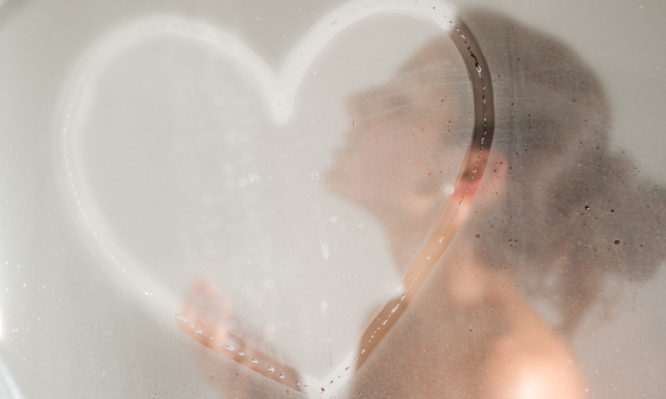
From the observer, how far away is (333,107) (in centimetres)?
81

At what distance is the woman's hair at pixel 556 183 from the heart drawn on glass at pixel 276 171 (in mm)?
37

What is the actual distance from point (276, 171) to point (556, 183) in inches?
17.3

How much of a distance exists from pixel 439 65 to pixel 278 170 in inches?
12.1

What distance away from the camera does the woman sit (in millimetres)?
785

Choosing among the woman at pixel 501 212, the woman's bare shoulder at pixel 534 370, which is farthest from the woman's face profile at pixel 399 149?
the woman's bare shoulder at pixel 534 370

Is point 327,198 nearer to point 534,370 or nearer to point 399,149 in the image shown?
point 399,149

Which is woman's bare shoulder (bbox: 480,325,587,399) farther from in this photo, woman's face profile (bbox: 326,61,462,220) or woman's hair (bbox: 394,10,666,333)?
woman's face profile (bbox: 326,61,462,220)

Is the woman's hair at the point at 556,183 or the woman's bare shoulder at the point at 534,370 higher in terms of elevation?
the woman's hair at the point at 556,183

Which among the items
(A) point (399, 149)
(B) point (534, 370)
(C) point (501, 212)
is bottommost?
(B) point (534, 370)

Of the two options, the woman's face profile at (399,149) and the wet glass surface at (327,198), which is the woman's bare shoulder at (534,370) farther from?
the woman's face profile at (399,149)

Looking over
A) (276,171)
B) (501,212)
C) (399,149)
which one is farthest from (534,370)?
(276,171)

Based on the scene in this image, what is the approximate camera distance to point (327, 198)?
0.81m

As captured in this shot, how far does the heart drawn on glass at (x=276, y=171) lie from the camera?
796 millimetres

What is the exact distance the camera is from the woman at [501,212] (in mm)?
785
